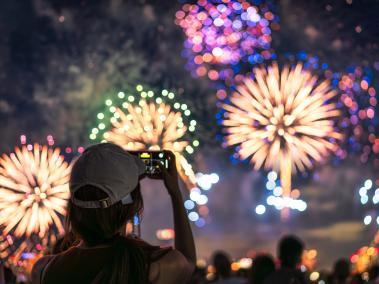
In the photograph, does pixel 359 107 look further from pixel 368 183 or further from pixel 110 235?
pixel 110 235

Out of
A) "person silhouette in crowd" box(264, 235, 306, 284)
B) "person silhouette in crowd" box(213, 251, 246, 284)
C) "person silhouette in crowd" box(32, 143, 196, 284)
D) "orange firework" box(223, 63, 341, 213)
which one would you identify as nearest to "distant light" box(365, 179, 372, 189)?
"orange firework" box(223, 63, 341, 213)

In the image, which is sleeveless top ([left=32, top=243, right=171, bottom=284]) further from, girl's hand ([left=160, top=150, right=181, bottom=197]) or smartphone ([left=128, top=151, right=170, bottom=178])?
smartphone ([left=128, top=151, right=170, bottom=178])

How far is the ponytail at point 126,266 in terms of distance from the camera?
2.77 m

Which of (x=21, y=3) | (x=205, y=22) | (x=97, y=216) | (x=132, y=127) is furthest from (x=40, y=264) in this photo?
(x=21, y=3)

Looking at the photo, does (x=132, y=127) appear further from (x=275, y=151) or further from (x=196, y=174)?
(x=196, y=174)

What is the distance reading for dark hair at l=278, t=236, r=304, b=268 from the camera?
21.1 ft

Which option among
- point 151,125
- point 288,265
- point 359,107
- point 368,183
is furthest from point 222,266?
point 368,183

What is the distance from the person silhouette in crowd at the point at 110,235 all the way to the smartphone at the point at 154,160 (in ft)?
0.67

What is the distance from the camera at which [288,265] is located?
254 inches

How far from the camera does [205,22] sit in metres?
23.2

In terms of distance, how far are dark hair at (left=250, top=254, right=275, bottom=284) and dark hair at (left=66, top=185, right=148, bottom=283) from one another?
3883mm

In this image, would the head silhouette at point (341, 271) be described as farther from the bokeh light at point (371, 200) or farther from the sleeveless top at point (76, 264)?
the bokeh light at point (371, 200)

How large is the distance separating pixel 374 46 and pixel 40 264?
25667 millimetres

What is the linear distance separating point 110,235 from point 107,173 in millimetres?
204
